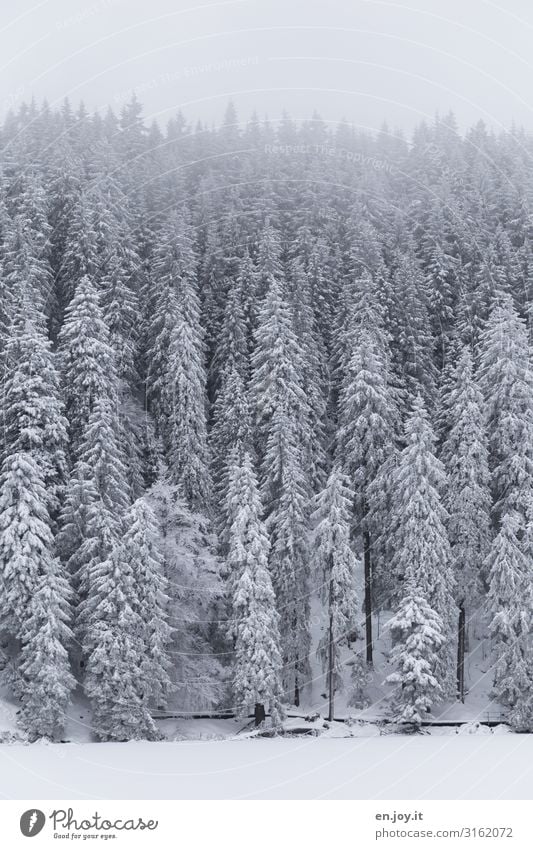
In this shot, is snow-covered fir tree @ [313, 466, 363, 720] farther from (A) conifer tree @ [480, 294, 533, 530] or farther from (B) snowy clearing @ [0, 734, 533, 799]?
(A) conifer tree @ [480, 294, 533, 530]

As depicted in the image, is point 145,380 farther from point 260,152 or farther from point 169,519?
point 260,152

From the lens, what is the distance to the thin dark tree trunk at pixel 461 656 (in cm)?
3959

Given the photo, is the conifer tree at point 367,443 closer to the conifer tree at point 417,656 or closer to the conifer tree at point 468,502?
the conifer tree at point 468,502

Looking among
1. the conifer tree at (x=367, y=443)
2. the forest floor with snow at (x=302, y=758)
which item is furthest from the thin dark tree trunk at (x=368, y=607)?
the forest floor with snow at (x=302, y=758)

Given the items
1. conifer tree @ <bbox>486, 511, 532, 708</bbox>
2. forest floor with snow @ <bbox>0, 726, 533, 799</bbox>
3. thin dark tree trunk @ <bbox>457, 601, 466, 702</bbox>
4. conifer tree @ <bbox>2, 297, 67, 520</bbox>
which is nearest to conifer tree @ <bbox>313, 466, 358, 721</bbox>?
forest floor with snow @ <bbox>0, 726, 533, 799</bbox>

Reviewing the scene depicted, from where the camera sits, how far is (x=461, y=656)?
40.1m

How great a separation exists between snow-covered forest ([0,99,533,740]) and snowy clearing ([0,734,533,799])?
89.2 inches

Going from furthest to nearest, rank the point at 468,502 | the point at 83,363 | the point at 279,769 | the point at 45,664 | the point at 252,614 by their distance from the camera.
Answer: the point at 83,363, the point at 468,502, the point at 252,614, the point at 45,664, the point at 279,769

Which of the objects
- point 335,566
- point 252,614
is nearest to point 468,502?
point 335,566

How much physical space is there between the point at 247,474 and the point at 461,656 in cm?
1400

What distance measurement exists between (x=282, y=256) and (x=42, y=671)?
Result: 37451 millimetres

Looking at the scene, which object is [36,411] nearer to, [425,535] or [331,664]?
[331,664]

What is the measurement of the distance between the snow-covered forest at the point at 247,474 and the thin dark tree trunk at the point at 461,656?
153 mm

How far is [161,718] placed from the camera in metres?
37.6
